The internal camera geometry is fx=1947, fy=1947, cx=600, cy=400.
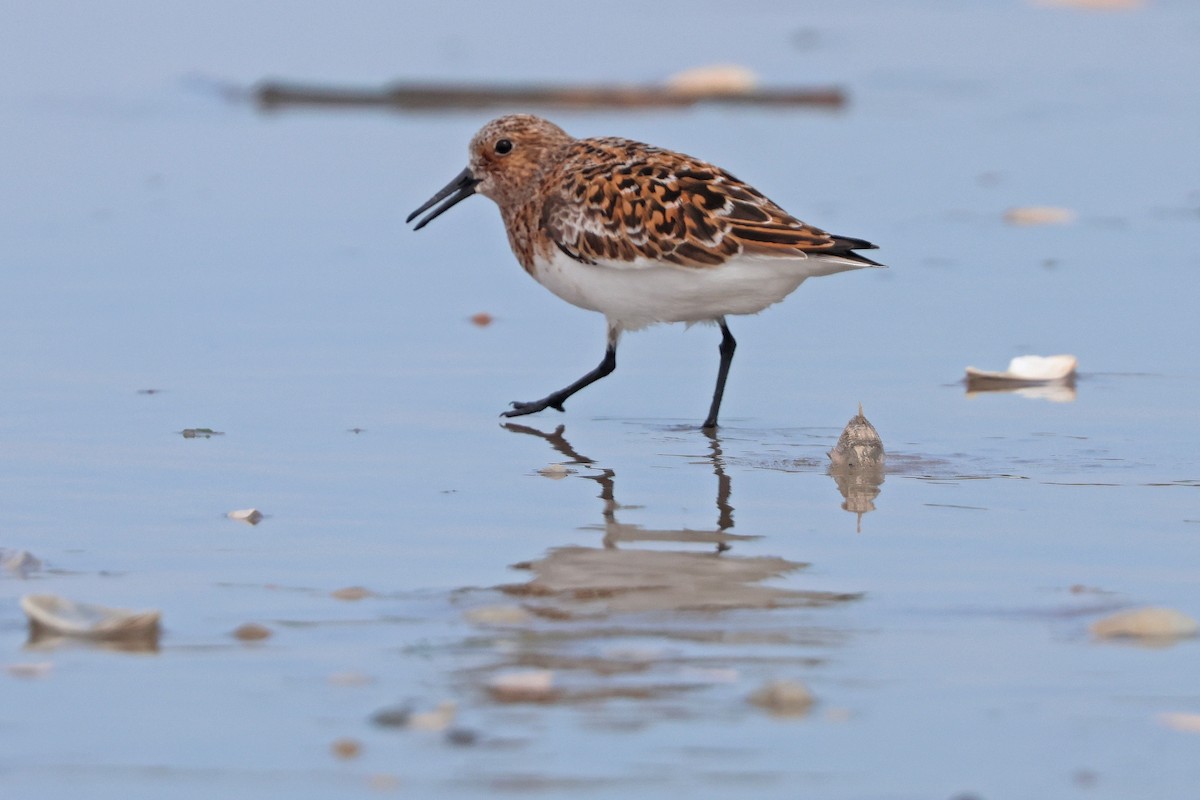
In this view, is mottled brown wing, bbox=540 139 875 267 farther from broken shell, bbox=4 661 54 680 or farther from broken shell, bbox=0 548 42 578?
broken shell, bbox=4 661 54 680

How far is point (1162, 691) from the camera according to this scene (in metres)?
3.66

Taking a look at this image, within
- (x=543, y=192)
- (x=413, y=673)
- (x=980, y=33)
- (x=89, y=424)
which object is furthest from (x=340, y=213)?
(x=980, y=33)

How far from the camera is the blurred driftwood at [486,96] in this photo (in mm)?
12188

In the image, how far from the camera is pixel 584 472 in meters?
5.76

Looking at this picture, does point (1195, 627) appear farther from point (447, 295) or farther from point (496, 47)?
point (496, 47)

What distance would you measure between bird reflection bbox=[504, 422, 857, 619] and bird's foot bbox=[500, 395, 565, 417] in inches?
52.6

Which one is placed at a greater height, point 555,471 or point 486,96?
point 486,96

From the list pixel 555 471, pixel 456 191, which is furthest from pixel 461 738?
pixel 456 191

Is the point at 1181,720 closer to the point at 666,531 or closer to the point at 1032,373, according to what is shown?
the point at 666,531

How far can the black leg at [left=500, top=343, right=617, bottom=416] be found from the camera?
6.56m

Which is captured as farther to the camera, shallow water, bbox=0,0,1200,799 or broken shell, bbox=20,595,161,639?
broken shell, bbox=20,595,161,639

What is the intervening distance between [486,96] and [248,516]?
765cm

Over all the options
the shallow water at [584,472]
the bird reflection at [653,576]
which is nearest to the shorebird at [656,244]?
the shallow water at [584,472]

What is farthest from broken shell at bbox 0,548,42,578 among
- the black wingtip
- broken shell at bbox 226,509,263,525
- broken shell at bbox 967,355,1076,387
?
broken shell at bbox 967,355,1076,387
